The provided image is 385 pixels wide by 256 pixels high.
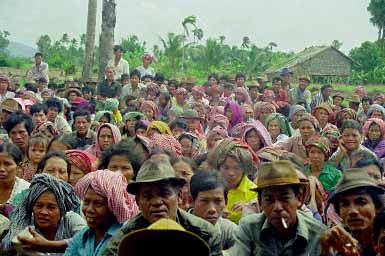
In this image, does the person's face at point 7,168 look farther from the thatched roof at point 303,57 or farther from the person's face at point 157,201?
the thatched roof at point 303,57

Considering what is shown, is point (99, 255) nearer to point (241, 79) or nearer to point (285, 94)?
point (285, 94)

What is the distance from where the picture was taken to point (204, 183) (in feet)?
14.7

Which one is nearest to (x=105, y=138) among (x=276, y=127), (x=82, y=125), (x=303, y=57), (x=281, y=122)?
(x=82, y=125)

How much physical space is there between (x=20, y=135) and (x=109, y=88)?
5.68 metres

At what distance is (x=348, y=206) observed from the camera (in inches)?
139

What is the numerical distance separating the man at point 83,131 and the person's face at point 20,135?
698 millimetres

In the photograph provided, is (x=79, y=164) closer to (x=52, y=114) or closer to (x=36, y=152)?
(x=36, y=152)

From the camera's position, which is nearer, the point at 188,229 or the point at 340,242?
the point at 340,242

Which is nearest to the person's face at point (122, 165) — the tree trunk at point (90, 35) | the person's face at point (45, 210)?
the person's face at point (45, 210)

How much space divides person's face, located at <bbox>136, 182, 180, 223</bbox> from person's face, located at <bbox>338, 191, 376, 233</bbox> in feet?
3.24

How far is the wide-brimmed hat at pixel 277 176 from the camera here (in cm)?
343

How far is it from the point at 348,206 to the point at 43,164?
107 inches

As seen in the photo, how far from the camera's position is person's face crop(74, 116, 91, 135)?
805 cm

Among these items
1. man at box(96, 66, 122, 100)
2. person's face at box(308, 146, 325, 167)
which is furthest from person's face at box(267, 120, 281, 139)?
man at box(96, 66, 122, 100)
